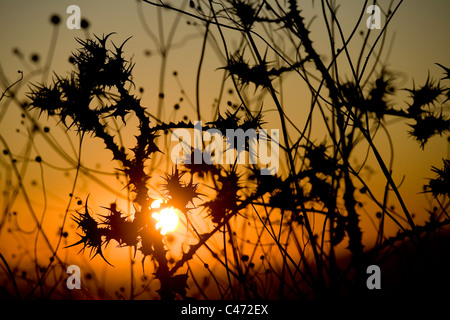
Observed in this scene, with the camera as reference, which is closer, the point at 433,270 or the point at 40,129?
the point at 433,270

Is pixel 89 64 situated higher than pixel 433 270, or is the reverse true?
pixel 89 64

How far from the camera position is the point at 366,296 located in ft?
5.11

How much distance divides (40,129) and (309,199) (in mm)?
1989
